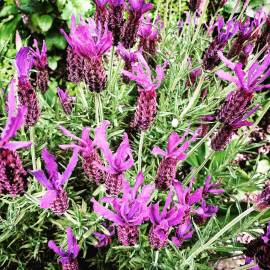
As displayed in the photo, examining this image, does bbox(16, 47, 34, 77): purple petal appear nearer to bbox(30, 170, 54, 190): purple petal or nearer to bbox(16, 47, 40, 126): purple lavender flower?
bbox(16, 47, 40, 126): purple lavender flower

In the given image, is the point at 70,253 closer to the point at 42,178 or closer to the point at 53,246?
the point at 53,246

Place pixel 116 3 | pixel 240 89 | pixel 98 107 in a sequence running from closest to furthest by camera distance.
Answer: pixel 240 89, pixel 116 3, pixel 98 107

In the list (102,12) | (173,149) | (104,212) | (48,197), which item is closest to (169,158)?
(173,149)

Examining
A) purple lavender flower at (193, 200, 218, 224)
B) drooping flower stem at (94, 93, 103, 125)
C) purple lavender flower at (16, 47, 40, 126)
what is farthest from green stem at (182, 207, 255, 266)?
purple lavender flower at (16, 47, 40, 126)

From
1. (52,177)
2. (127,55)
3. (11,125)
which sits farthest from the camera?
(127,55)

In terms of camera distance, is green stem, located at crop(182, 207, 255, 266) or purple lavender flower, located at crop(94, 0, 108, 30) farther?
purple lavender flower, located at crop(94, 0, 108, 30)

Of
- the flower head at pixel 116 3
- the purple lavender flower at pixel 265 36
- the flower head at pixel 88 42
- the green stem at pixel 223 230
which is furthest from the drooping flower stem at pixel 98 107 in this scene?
the purple lavender flower at pixel 265 36

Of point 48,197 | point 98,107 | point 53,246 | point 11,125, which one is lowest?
point 53,246

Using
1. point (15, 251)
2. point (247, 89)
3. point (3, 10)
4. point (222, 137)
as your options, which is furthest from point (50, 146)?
point (3, 10)
